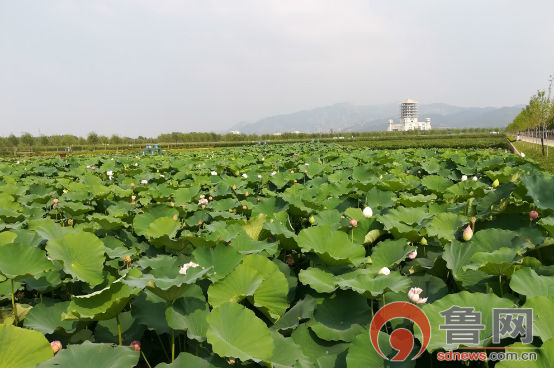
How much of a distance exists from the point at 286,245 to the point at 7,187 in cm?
349

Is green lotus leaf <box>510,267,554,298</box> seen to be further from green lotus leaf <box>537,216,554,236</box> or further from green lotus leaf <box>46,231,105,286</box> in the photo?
green lotus leaf <box>46,231,105,286</box>

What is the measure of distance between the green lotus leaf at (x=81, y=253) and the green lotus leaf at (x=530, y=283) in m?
1.53

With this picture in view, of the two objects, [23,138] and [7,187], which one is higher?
[23,138]

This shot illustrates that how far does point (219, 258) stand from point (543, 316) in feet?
3.65

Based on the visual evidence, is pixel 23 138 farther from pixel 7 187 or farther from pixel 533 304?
pixel 533 304

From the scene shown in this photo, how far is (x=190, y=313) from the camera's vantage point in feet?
3.91

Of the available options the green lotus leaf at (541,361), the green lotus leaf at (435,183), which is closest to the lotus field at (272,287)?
the green lotus leaf at (541,361)

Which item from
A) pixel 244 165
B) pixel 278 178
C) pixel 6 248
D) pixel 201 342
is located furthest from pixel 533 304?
pixel 244 165

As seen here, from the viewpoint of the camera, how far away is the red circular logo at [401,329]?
1.01m

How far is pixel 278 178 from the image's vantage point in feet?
12.7

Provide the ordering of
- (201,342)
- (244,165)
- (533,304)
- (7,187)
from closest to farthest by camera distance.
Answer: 1. (533,304)
2. (201,342)
3. (7,187)
4. (244,165)

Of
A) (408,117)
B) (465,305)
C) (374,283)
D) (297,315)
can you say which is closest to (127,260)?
(297,315)

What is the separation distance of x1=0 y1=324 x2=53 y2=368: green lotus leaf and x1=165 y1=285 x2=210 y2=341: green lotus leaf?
36cm

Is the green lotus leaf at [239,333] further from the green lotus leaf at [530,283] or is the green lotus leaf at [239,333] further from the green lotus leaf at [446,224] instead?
the green lotus leaf at [446,224]
